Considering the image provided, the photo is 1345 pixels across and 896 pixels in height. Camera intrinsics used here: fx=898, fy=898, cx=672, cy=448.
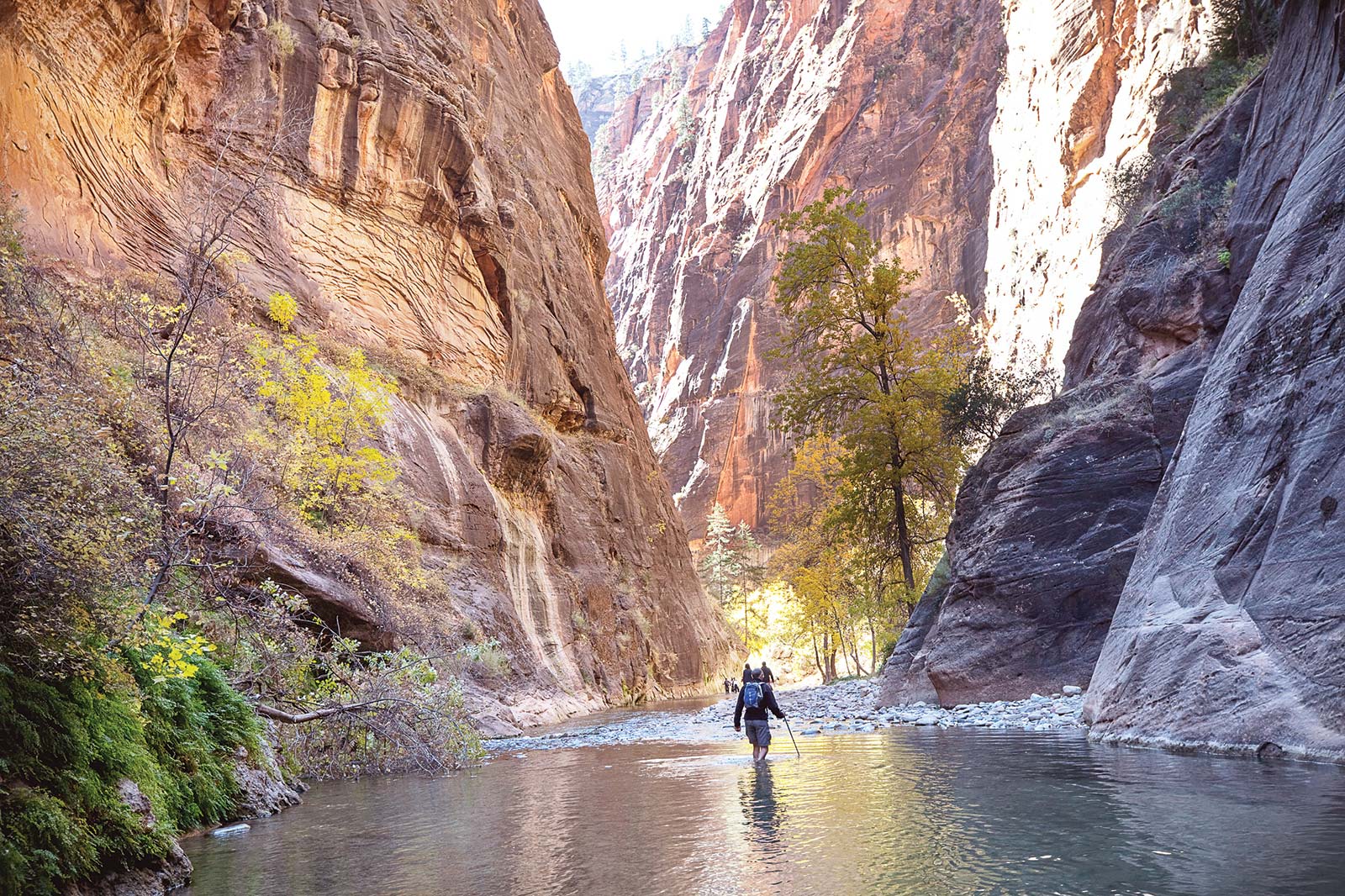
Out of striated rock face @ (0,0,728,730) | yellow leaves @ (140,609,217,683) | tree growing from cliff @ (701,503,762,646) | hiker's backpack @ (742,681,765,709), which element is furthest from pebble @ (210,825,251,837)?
tree growing from cliff @ (701,503,762,646)

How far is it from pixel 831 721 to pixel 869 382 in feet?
31.5

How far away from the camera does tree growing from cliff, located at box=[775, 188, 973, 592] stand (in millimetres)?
23297

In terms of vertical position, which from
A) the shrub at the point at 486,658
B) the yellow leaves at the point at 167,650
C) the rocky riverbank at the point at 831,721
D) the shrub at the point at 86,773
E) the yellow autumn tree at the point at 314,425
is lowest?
the rocky riverbank at the point at 831,721

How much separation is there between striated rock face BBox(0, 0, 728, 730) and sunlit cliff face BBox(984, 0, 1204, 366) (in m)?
23.4

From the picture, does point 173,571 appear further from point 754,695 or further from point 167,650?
point 754,695

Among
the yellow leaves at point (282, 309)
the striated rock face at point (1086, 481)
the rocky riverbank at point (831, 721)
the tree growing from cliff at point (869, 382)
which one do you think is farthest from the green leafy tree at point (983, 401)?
the yellow leaves at point (282, 309)

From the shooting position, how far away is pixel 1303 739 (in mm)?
8000

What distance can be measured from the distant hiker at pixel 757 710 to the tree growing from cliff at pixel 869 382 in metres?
11.4

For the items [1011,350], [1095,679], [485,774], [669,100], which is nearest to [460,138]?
[485,774]

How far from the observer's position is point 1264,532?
31.0 feet

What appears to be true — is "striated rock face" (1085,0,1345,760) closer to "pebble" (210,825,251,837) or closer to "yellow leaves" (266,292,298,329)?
"pebble" (210,825,251,837)

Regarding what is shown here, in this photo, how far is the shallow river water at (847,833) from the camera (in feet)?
17.4

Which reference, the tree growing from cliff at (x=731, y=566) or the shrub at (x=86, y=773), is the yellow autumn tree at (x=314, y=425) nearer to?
the shrub at (x=86, y=773)

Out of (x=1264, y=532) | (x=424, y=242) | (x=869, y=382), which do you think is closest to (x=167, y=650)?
(x=1264, y=532)
